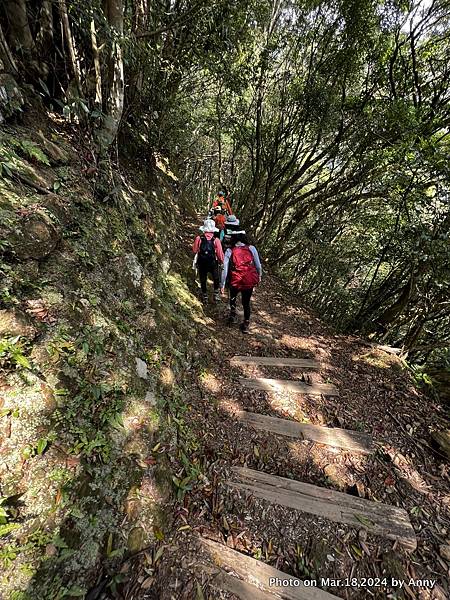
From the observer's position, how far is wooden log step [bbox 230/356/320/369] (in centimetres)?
499

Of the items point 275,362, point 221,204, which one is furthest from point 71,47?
point 221,204

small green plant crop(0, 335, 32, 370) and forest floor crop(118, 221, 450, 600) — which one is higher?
small green plant crop(0, 335, 32, 370)

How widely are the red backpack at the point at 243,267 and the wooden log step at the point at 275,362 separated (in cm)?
147

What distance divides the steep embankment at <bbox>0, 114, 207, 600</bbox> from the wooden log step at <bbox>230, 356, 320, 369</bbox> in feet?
3.92

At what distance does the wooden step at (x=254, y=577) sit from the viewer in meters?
2.18

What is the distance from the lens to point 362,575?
2.35 metres

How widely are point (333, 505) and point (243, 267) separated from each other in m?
3.88

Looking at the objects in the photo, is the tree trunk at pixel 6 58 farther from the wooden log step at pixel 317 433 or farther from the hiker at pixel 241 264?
the wooden log step at pixel 317 433

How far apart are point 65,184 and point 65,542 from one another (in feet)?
13.2

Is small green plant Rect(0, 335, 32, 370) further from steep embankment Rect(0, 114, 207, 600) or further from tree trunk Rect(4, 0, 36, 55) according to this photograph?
tree trunk Rect(4, 0, 36, 55)

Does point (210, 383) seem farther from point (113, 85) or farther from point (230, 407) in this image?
point (113, 85)

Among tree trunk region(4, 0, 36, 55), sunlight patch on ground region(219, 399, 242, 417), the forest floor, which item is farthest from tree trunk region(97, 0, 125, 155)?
sunlight patch on ground region(219, 399, 242, 417)

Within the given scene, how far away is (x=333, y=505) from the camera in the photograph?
2746 mm

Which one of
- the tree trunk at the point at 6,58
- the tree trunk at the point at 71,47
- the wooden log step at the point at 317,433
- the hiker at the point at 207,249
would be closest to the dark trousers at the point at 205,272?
the hiker at the point at 207,249
